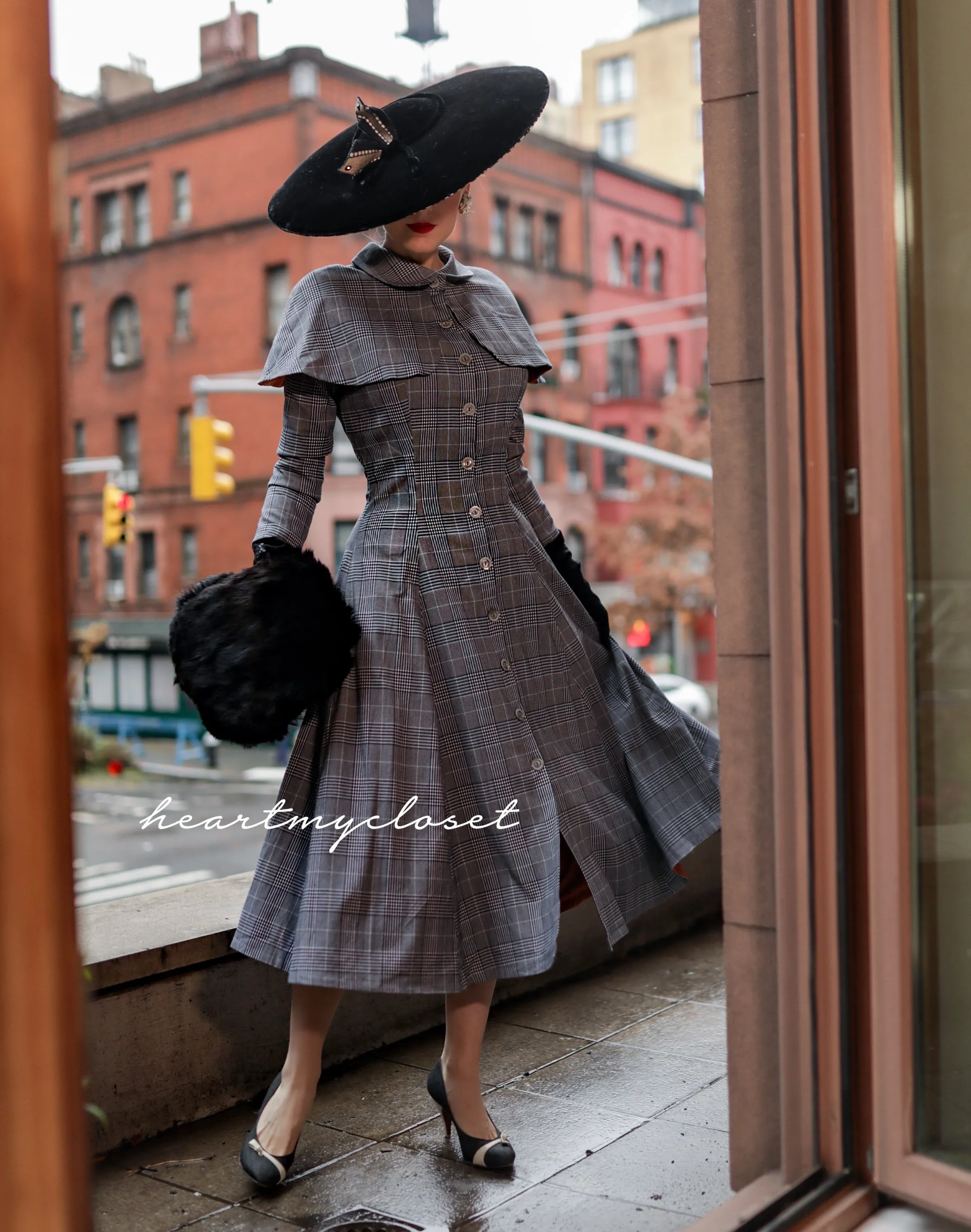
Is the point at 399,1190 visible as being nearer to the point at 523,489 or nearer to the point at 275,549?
the point at 275,549

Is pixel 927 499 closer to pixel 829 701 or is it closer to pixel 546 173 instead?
pixel 829 701

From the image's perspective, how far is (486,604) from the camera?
209 centimetres

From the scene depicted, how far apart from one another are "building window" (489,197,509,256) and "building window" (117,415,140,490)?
807cm

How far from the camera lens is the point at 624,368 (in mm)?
30844

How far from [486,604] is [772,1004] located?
0.73 m

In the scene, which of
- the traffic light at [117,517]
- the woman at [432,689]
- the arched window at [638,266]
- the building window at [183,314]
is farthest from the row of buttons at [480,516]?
the arched window at [638,266]

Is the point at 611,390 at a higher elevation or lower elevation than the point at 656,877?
higher

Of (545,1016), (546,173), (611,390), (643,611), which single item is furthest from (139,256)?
(545,1016)

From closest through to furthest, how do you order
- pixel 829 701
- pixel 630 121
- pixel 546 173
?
pixel 829 701 → pixel 546 173 → pixel 630 121

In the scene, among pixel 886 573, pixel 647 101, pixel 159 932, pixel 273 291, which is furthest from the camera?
pixel 647 101

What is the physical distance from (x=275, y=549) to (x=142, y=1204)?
3.39 feet

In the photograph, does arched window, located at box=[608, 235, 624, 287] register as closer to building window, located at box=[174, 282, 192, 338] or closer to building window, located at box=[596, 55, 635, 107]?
building window, located at box=[596, 55, 635, 107]

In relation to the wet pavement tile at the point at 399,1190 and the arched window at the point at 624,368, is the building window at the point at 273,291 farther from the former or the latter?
the wet pavement tile at the point at 399,1190

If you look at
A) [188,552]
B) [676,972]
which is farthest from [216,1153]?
[188,552]
